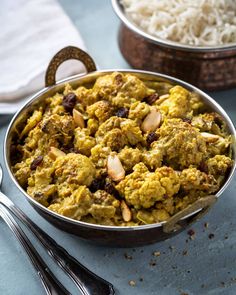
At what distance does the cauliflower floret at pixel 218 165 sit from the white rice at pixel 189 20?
0.80 meters

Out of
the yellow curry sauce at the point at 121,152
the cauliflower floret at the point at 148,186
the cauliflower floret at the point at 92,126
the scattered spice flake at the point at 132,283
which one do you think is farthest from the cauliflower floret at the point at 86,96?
the scattered spice flake at the point at 132,283

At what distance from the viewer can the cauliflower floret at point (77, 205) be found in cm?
179

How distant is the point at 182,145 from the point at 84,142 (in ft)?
1.14

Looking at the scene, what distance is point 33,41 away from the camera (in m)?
2.86

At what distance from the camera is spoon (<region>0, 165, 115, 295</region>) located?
182cm

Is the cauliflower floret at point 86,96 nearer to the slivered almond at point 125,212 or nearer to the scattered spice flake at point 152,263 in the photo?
the slivered almond at point 125,212

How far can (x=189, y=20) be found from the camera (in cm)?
263

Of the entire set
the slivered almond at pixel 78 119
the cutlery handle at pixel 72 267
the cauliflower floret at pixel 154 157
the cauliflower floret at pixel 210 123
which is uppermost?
the slivered almond at pixel 78 119

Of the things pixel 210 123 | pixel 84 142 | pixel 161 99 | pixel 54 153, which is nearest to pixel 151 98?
pixel 161 99

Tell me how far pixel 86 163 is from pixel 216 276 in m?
0.59

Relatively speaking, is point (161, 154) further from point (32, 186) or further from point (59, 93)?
point (59, 93)

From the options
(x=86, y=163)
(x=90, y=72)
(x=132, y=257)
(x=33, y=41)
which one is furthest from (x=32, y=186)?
(x=33, y=41)

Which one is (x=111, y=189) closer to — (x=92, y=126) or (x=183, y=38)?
(x=92, y=126)

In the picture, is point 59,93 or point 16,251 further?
point 59,93
